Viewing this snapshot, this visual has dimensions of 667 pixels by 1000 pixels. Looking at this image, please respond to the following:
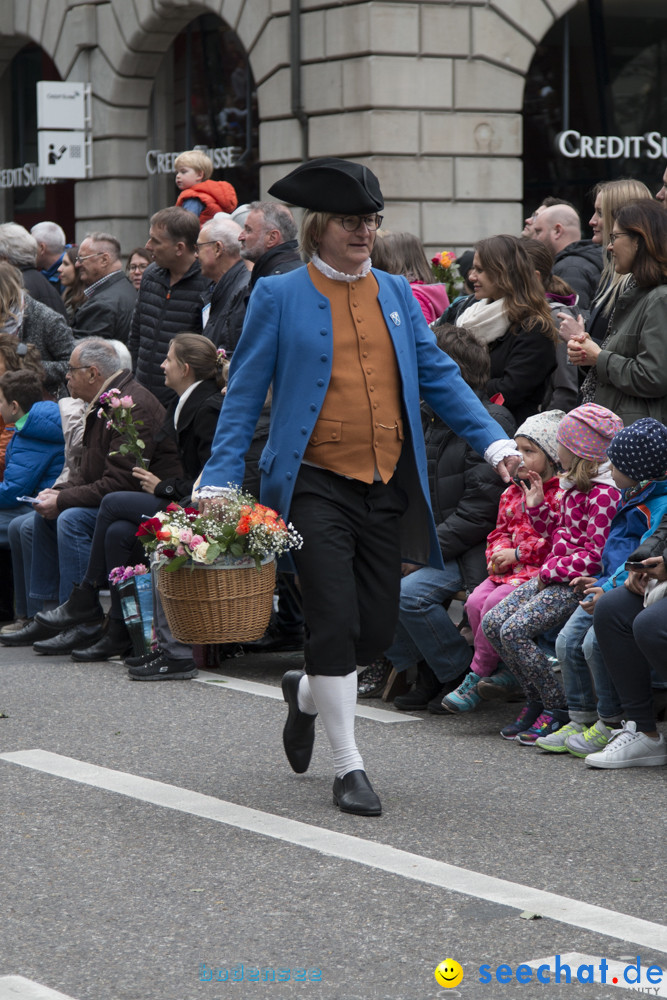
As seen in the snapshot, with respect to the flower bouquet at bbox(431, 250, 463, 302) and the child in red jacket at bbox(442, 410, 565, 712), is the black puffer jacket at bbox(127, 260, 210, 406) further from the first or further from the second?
the child in red jacket at bbox(442, 410, 565, 712)

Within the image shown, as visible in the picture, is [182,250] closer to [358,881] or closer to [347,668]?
[347,668]

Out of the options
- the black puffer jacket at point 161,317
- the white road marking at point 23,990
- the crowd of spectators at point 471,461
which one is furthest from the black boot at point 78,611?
the white road marking at point 23,990

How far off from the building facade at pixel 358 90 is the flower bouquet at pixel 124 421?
24.9ft

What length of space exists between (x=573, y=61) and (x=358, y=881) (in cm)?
1383

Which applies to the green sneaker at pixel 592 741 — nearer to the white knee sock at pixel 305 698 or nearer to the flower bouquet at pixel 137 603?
the white knee sock at pixel 305 698

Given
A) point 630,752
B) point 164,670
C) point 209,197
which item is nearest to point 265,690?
point 164,670

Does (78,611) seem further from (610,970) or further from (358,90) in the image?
(358,90)

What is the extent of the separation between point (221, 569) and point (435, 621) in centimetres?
183

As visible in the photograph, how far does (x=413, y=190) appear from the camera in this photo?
52.1 feet

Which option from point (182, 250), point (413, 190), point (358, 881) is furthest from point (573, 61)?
point (358, 881)

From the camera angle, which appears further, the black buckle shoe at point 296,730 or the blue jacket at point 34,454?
the blue jacket at point 34,454

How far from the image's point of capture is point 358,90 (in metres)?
15.7

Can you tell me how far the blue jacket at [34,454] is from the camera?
9633 mm

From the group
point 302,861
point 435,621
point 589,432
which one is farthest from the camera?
point 435,621
